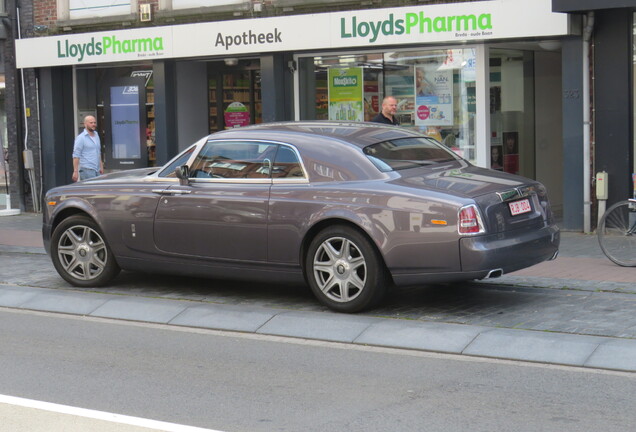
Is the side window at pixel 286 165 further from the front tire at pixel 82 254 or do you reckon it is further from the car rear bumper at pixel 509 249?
the front tire at pixel 82 254

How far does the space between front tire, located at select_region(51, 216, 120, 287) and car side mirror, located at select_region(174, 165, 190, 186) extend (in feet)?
3.69

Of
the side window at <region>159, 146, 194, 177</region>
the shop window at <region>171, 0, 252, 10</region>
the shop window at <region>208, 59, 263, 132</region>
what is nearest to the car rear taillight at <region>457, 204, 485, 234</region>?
the side window at <region>159, 146, 194, 177</region>

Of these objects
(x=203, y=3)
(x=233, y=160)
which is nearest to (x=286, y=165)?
(x=233, y=160)

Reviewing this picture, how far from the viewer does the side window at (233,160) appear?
9.53 metres

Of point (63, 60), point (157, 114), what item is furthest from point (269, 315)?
point (63, 60)

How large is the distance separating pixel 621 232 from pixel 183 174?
464cm

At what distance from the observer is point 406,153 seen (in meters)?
9.48

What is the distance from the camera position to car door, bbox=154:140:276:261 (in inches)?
368

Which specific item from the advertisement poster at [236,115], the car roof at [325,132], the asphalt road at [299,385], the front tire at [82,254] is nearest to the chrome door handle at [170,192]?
the car roof at [325,132]

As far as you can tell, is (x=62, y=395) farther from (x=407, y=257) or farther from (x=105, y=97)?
(x=105, y=97)

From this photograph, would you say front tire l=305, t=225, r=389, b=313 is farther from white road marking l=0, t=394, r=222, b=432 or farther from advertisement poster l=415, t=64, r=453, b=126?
advertisement poster l=415, t=64, r=453, b=126

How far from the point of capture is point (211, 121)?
19.5m

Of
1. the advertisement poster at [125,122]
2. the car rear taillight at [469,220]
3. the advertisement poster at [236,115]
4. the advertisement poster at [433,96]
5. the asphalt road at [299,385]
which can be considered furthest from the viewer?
the advertisement poster at [125,122]

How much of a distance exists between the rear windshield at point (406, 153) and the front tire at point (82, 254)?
2.99m
